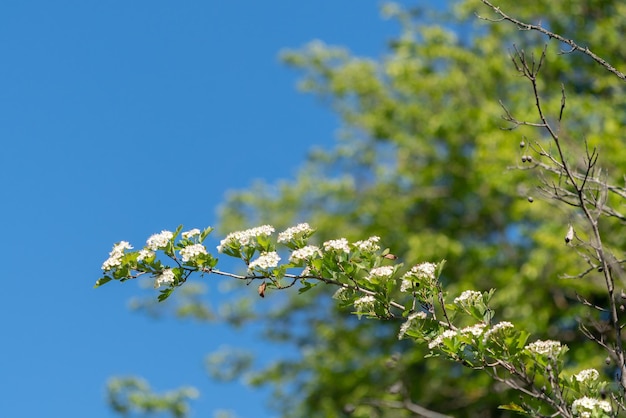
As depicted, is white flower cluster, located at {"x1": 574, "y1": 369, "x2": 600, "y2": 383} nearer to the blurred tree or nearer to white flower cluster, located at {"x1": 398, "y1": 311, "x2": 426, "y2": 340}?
white flower cluster, located at {"x1": 398, "y1": 311, "x2": 426, "y2": 340}

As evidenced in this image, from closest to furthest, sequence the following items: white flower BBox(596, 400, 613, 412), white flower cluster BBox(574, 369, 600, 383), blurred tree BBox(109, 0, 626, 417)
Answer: white flower BBox(596, 400, 613, 412)
white flower cluster BBox(574, 369, 600, 383)
blurred tree BBox(109, 0, 626, 417)

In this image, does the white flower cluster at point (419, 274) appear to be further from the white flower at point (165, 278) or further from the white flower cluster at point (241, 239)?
the white flower at point (165, 278)

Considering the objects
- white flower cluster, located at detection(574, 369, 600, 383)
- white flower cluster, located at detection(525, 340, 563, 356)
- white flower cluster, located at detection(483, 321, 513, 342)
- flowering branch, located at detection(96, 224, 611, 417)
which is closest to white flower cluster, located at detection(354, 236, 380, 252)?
flowering branch, located at detection(96, 224, 611, 417)

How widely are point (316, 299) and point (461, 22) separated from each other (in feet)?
18.8

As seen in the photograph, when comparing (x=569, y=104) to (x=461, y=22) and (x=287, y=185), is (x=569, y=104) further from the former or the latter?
(x=287, y=185)

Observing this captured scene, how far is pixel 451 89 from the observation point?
14305 millimetres

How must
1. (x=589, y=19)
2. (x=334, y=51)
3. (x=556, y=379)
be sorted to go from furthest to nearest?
(x=334, y=51), (x=589, y=19), (x=556, y=379)

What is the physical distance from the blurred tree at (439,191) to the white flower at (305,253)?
7813 mm

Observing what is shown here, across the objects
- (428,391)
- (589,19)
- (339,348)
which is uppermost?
(589,19)

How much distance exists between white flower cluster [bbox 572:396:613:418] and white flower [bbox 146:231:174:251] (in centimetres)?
163

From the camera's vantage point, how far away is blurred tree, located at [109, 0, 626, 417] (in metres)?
11.6

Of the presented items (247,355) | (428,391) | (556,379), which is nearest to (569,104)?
(428,391)

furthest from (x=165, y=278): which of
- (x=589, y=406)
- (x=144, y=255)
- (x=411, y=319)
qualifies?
(x=589, y=406)

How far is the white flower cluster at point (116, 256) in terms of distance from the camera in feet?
10.5
